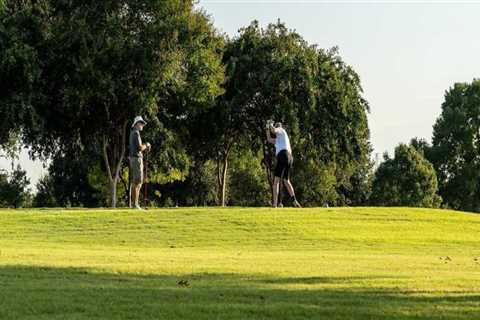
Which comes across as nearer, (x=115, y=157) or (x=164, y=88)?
(x=164, y=88)

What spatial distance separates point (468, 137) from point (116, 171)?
52088mm

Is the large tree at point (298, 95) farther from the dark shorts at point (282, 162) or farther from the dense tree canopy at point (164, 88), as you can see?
the dark shorts at point (282, 162)

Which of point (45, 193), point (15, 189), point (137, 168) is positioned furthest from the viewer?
point (45, 193)

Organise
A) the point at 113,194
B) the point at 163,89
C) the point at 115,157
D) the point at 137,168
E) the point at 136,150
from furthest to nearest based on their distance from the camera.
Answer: the point at 115,157 → the point at 113,194 → the point at 163,89 → the point at 137,168 → the point at 136,150

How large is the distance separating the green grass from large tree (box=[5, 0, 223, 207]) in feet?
58.5

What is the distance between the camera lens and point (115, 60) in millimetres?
40188

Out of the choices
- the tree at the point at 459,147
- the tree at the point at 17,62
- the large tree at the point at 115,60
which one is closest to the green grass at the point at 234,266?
the tree at the point at 17,62

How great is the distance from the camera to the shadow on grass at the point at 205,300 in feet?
27.3

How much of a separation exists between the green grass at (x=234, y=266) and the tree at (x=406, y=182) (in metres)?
62.2

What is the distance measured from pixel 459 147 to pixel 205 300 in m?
82.7

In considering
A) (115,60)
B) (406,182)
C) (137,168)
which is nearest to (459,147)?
(406,182)

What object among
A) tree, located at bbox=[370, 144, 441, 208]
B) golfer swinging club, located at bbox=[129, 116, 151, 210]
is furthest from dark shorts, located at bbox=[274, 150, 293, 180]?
tree, located at bbox=[370, 144, 441, 208]

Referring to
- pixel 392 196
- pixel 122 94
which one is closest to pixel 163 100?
pixel 122 94

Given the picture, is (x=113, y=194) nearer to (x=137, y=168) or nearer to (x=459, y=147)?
(x=137, y=168)
